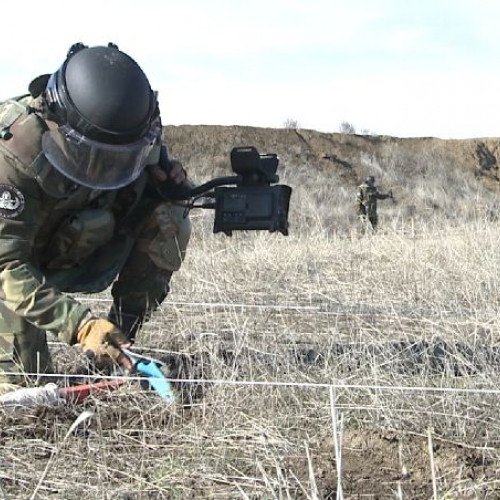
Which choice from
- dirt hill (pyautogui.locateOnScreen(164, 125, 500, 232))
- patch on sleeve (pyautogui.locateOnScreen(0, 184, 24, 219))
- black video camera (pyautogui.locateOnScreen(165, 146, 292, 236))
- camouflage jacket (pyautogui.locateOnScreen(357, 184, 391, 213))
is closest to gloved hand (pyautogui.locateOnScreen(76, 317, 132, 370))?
patch on sleeve (pyautogui.locateOnScreen(0, 184, 24, 219))

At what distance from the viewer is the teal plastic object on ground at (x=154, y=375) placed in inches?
109

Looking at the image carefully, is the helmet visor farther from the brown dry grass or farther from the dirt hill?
the dirt hill

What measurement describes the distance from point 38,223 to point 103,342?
1.85 ft

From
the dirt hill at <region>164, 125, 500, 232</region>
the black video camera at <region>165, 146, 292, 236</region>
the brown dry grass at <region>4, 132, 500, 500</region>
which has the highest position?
the dirt hill at <region>164, 125, 500, 232</region>

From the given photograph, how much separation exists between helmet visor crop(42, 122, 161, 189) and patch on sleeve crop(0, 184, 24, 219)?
15cm

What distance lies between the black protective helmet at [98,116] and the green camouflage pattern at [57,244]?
74 mm

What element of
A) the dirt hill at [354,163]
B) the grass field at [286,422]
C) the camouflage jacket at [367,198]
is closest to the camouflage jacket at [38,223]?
the grass field at [286,422]

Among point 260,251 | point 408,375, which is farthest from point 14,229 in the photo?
point 260,251

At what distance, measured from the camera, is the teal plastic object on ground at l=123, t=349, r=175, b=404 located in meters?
2.76

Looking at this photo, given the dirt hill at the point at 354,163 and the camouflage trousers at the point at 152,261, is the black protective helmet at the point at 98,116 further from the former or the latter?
the dirt hill at the point at 354,163

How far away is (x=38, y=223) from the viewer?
3.13m

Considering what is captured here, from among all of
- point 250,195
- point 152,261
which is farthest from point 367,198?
point 250,195

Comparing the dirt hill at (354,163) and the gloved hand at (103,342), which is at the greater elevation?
the dirt hill at (354,163)

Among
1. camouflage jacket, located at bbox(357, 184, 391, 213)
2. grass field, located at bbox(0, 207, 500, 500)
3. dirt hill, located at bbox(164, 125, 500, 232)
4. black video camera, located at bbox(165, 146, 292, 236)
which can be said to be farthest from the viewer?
dirt hill, located at bbox(164, 125, 500, 232)
